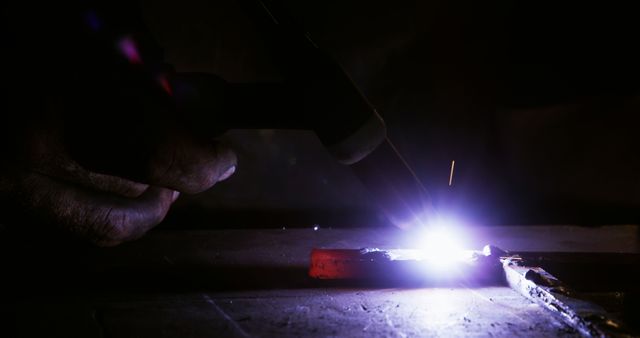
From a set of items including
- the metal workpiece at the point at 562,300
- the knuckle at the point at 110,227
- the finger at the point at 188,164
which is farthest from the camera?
the knuckle at the point at 110,227

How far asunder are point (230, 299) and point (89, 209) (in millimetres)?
764

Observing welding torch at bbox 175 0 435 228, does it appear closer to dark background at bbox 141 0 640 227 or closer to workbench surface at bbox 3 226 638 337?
workbench surface at bbox 3 226 638 337

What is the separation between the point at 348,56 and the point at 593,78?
1385mm

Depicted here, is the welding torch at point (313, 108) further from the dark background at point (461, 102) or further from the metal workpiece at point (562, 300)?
the dark background at point (461, 102)

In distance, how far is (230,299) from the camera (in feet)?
4.85

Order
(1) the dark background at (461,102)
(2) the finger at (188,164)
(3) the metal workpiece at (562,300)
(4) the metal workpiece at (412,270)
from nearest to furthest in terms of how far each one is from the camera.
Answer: (3) the metal workpiece at (562,300), (4) the metal workpiece at (412,270), (2) the finger at (188,164), (1) the dark background at (461,102)

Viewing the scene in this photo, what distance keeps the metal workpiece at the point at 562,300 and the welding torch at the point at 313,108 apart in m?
0.52

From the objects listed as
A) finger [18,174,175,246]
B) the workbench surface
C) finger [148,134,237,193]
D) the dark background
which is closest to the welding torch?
finger [148,134,237,193]

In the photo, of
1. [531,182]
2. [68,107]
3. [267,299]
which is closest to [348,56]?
[531,182]

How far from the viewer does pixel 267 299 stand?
→ 1.48 metres

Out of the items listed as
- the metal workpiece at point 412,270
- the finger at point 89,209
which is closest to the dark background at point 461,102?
the finger at point 89,209

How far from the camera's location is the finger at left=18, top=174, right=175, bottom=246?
178 cm

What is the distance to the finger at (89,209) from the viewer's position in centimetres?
178

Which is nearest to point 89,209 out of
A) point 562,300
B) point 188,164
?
point 188,164
